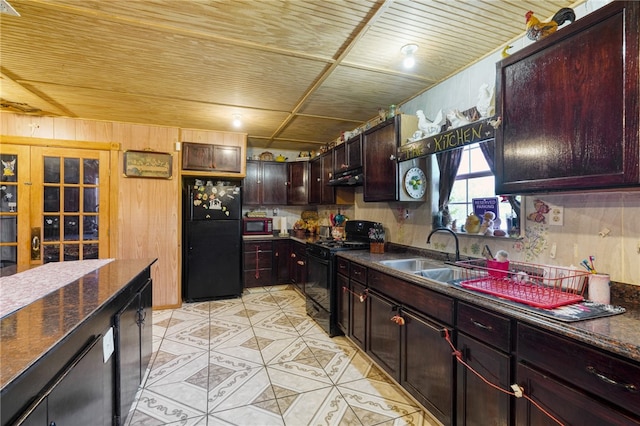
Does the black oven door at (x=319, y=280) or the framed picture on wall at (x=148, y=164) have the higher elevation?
the framed picture on wall at (x=148, y=164)

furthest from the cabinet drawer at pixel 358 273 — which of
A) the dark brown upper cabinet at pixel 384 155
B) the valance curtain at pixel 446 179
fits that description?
the valance curtain at pixel 446 179

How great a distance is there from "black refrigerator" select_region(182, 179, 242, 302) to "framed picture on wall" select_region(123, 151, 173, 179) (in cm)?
39

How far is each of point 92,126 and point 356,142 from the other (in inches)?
130

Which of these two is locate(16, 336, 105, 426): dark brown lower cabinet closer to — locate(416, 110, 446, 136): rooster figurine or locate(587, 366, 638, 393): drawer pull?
locate(587, 366, 638, 393): drawer pull

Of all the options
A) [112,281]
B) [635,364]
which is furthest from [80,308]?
[635,364]

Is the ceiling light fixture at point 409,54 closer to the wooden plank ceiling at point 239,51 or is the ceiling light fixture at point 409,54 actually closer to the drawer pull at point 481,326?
the wooden plank ceiling at point 239,51

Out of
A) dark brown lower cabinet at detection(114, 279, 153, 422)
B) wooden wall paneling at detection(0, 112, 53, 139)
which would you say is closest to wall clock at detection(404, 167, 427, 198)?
dark brown lower cabinet at detection(114, 279, 153, 422)

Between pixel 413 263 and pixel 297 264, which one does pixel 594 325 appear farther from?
pixel 297 264

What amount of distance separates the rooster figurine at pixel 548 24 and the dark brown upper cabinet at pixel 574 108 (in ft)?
0.31

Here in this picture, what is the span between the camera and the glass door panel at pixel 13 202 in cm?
340

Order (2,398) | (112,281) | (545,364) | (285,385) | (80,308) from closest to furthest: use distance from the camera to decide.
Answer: (2,398), (545,364), (80,308), (112,281), (285,385)

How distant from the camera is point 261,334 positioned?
3.16 m

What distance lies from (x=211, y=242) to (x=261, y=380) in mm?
2393

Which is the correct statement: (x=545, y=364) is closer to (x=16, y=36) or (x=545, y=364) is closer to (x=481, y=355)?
(x=481, y=355)
